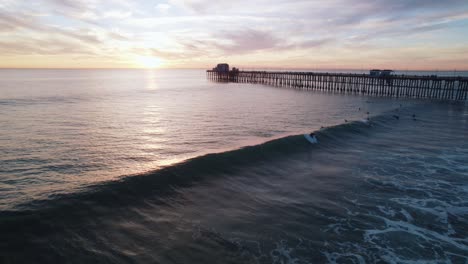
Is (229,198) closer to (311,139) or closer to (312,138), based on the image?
(311,139)

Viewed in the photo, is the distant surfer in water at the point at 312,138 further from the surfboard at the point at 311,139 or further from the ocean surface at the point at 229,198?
the ocean surface at the point at 229,198

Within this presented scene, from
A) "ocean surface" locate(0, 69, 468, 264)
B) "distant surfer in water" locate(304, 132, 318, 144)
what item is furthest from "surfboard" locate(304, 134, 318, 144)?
"ocean surface" locate(0, 69, 468, 264)

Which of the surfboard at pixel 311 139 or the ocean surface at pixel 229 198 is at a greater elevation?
the surfboard at pixel 311 139

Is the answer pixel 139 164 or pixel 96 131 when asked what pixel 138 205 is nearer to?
pixel 139 164

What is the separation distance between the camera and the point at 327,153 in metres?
18.5

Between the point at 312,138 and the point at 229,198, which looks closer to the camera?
the point at 229,198

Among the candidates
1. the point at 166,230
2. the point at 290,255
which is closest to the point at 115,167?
the point at 166,230

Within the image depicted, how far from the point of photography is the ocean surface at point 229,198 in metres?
8.20

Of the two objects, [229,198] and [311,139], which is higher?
[311,139]

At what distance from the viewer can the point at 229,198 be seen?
11609mm

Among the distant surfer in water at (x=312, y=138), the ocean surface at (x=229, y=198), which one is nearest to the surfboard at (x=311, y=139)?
the distant surfer in water at (x=312, y=138)

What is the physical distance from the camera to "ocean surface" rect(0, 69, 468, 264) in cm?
820

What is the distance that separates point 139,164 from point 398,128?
76.5ft

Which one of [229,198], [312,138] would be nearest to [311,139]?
[312,138]
